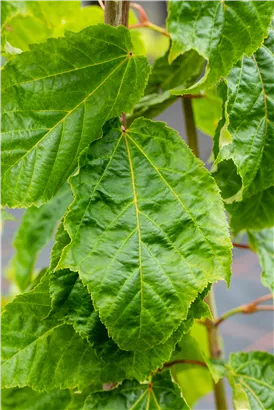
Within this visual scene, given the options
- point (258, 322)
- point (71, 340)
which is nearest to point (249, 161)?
point (71, 340)

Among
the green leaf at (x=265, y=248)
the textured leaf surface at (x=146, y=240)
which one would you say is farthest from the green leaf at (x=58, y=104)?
the green leaf at (x=265, y=248)

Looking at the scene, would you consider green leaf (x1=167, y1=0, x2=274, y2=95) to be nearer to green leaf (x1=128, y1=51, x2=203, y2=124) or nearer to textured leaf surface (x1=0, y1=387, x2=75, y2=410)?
green leaf (x1=128, y1=51, x2=203, y2=124)

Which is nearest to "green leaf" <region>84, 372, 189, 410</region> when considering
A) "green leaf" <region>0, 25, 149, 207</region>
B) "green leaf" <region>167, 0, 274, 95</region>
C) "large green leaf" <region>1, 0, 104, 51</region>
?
"green leaf" <region>0, 25, 149, 207</region>

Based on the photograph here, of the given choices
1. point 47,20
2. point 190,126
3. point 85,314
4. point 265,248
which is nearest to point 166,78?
point 190,126

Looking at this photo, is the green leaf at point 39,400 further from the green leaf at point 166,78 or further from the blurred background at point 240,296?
the blurred background at point 240,296

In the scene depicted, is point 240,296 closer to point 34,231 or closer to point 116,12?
point 34,231

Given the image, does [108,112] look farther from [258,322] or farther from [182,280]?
[258,322]
